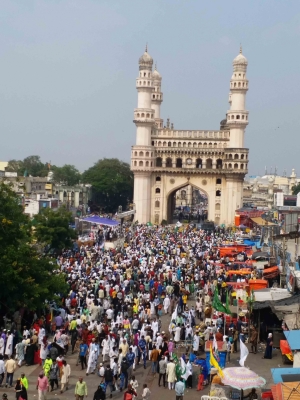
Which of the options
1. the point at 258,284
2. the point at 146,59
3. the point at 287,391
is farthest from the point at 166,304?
the point at 146,59

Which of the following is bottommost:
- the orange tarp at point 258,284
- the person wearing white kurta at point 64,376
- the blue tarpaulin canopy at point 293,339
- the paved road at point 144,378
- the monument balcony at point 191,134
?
the paved road at point 144,378

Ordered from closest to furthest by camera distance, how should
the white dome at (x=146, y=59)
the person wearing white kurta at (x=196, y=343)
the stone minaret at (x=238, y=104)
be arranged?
the person wearing white kurta at (x=196, y=343)
the stone minaret at (x=238, y=104)
the white dome at (x=146, y=59)

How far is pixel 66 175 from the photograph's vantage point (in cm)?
8206

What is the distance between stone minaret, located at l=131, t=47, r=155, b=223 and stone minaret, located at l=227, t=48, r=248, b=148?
23.5 ft

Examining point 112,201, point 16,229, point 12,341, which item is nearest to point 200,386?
point 12,341

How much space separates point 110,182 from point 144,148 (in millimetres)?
14343

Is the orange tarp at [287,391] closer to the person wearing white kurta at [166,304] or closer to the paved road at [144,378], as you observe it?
the paved road at [144,378]

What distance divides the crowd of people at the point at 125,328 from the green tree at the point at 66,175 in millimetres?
53625

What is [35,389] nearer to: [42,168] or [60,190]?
[60,190]

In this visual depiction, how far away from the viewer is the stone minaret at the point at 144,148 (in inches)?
2339

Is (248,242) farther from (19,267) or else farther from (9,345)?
(9,345)

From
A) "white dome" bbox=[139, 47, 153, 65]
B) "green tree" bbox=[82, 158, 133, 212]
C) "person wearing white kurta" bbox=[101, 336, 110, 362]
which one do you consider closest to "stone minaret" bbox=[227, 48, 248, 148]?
"white dome" bbox=[139, 47, 153, 65]

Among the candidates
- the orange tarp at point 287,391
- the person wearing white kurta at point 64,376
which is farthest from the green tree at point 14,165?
the orange tarp at point 287,391

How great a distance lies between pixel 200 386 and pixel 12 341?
4402 millimetres
